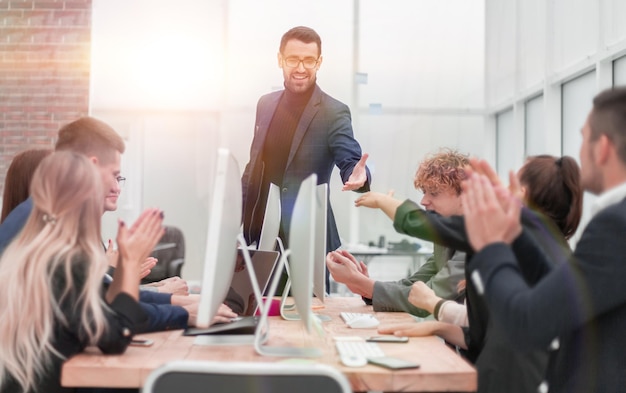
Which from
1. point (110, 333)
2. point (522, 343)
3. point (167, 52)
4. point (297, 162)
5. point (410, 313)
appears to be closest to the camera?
point (522, 343)

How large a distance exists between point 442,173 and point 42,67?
502 cm

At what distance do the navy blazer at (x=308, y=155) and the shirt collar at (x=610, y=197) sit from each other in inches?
63.5

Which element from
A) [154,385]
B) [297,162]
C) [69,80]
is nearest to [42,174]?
[154,385]

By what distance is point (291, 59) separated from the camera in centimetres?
321

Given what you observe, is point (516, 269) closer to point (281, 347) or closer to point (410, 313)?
point (281, 347)

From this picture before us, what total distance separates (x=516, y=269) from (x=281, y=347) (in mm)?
634

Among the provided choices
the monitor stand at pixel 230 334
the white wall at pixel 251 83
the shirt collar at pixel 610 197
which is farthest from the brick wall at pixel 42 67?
the shirt collar at pixel 610 197

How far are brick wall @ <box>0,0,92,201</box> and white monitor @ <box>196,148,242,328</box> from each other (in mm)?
5109

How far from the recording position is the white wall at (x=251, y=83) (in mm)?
7469

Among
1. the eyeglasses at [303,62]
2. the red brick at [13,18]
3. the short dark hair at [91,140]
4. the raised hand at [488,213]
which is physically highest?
the red brick at [13,18]

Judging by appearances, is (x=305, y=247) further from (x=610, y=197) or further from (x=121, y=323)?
(x=610, y=197)

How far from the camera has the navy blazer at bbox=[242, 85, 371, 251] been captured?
3.09 m

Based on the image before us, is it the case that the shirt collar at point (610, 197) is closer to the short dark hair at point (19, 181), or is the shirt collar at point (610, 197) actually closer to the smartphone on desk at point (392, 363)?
the smartphone on desk at point (392, 363)

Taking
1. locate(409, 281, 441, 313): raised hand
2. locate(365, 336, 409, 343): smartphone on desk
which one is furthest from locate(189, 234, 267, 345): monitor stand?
locate(409, 281, 441, 313): raised hand
